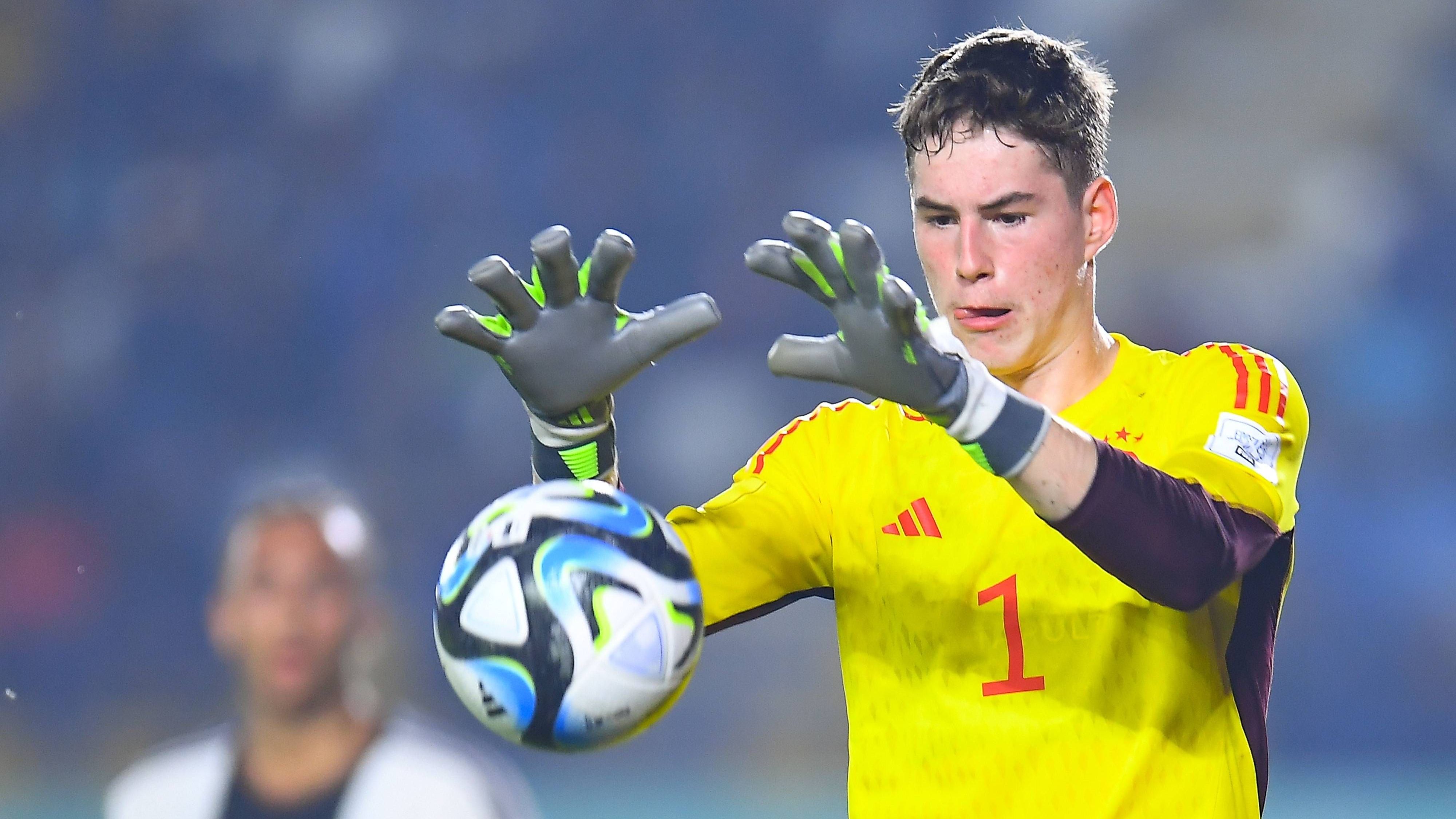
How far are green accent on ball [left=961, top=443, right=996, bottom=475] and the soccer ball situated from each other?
18.3 inches

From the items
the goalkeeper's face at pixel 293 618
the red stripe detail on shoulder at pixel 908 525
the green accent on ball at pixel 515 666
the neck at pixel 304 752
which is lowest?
the neck at pixel 304 752

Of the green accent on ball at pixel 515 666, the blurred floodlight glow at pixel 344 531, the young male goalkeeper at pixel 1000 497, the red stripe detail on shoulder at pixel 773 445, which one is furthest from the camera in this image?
the blurred floodlight glow at pixel 344 531

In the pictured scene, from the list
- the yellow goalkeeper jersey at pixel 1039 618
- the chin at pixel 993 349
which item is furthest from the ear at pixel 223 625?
the chin at pixel 993 349

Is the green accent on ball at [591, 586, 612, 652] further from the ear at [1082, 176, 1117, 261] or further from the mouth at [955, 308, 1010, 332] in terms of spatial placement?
the ear at [1082, 176, 1117, 261]

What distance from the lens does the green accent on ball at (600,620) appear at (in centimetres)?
189

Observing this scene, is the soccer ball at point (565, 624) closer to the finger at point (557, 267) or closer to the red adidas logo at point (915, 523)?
the finger at point (557, 267)

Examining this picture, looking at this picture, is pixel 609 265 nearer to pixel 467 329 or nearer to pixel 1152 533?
pixel 467 329

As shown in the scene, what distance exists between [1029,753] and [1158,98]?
5.13m

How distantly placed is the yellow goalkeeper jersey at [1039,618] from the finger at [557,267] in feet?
1.60

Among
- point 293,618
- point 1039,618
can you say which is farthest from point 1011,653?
point 293,618

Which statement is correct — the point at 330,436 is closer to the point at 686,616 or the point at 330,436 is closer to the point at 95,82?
the point at 95,82

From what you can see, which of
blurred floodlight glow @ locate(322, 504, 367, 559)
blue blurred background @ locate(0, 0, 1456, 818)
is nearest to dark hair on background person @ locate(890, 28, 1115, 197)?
blurred floodlight glow @ locate(322, 504, 367, 559)

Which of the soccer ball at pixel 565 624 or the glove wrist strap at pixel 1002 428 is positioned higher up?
the glove wrist strap at pixel 1002 428

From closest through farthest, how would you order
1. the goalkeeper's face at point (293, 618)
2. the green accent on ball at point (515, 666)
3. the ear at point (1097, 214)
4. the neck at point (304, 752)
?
the green accent on ball at point (515, 666)
the ear at point (1097, 214)
the neck at point (304, 752)
the goalkeeper's face at point (293, 618)
